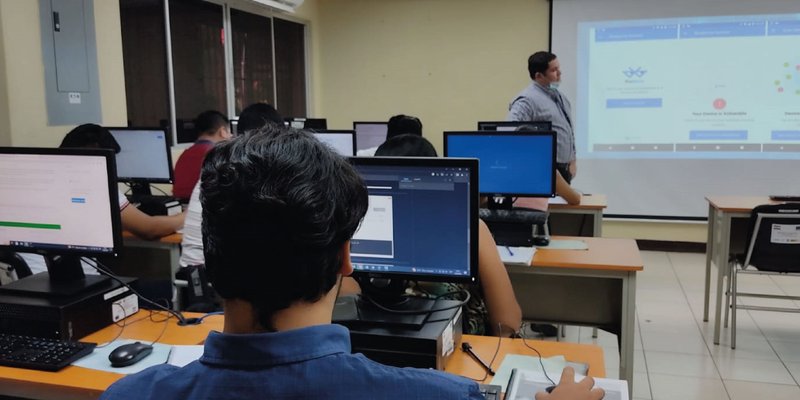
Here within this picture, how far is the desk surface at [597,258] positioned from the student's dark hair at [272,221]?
6.34 ft

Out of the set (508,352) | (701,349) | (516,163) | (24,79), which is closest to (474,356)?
(508,352)

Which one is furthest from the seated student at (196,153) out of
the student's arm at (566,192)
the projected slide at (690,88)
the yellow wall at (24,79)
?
the projected slide at (690,88)

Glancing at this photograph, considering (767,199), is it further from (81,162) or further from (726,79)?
(81,162)

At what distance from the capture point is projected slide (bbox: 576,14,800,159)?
559 centimetres

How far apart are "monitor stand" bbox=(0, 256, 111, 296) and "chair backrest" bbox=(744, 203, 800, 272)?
322cm

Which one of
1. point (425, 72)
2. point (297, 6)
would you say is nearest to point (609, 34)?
point (425, 72)

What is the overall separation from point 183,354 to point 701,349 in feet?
9.91

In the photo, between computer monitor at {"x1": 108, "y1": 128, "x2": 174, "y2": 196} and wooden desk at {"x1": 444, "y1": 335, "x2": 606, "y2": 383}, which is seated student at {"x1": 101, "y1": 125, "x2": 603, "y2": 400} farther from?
computer monitor at {"x1": 108, "y1": 128, "x2": 174, "y2": 196}

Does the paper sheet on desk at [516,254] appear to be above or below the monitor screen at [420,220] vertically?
below

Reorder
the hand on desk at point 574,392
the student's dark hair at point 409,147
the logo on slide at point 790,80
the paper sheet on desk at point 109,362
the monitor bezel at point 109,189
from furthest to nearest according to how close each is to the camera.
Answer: the logo on slide at point 790,80, the student's dark hair at point 409,147, the monitor bezel at point 109,189, the paper sheet on desk at point 109,362, the hand on desk at point 574,392

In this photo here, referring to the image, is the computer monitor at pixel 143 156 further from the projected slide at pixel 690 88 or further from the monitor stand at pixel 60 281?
the projected slide at pixel 690 88

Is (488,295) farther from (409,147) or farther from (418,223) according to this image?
(409,147)

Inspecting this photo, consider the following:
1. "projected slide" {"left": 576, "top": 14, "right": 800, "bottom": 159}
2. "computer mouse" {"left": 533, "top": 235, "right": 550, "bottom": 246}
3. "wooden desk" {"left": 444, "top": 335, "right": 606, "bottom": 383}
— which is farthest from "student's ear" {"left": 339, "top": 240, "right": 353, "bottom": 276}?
"projected slide" {"left": 576, "top": 14, "right": 800, "bottom": 159}

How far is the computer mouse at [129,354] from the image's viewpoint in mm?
1643
